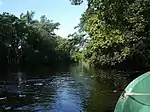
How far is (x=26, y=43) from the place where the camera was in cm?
9462

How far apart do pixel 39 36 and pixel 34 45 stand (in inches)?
132

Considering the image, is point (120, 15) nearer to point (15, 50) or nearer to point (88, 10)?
point (88, 10)

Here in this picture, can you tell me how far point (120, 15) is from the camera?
54.7ft

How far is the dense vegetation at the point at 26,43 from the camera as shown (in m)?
84.2

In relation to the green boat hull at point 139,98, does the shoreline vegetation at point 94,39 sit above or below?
above

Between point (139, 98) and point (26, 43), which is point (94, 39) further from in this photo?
point (26, 43)

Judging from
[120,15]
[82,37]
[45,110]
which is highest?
[82,37]

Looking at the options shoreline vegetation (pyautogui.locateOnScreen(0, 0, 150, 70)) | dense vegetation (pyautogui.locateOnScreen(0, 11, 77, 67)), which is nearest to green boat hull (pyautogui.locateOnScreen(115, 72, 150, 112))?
shoreline vegetation (pyautogui.locateOnScreen(0, 0, 150, 70))

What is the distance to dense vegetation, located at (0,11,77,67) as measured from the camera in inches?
3314

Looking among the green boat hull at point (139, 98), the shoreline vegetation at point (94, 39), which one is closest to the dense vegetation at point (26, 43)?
the shoreline vegetation at point (94, 39)

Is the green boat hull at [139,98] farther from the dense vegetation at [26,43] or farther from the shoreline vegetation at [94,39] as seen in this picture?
the dense vegetation at [26,43]

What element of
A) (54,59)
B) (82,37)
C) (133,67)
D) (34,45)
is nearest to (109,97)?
(133,67)

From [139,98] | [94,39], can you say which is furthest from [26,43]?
[139,98]

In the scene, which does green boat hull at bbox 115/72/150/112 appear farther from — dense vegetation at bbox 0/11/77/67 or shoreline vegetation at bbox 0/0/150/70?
dense vegetation at bbox 0/11/77/67
